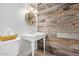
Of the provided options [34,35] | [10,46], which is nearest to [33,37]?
[34,35]

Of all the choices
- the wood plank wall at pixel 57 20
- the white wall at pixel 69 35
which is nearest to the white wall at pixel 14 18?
the wood plank wall at pixel 57 20

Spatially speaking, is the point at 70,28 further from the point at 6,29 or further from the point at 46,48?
the point at 6,29

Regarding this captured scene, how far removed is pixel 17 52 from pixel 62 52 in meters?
0.57

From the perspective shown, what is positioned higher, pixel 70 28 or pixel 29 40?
pixel 70 28

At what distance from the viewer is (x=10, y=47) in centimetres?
138

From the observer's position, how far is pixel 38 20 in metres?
1.48

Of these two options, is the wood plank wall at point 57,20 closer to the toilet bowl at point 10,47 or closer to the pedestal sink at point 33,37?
the pedestal sink at point 33,37

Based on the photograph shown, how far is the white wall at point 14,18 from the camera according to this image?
137 cm

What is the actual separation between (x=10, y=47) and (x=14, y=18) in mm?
356

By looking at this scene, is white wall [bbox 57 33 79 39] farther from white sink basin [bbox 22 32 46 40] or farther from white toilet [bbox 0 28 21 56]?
white toilet [bbox 0 28 21 56]

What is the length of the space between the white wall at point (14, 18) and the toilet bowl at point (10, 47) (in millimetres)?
75

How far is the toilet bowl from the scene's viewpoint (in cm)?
136

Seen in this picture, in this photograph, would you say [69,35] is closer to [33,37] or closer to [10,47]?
[33,37]

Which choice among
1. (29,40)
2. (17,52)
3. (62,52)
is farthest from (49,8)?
(17,52)
